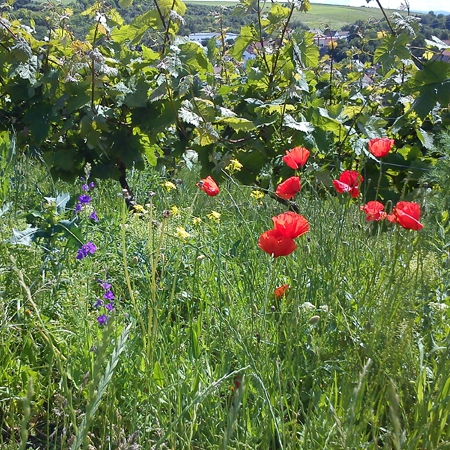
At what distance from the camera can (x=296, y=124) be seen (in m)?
2.73

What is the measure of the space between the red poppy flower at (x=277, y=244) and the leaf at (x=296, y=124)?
1.38m

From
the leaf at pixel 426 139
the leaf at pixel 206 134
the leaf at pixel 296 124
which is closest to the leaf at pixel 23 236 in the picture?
the leaf at pixel 206 134

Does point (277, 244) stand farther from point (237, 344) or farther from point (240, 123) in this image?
point (240, 123)

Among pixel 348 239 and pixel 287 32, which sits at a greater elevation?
pixel 287 32

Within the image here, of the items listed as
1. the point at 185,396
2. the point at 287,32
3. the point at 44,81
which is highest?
the point at 287,32

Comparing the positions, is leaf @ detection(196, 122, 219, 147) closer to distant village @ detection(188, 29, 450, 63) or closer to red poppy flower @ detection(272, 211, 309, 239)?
distant village @ detection(188, 29, 450, 63)

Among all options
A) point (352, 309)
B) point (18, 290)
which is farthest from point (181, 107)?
point (352, 309)

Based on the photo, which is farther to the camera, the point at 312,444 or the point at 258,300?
the point at 258,300

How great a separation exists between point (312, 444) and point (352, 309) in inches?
22.8

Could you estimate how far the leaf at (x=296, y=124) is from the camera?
267cm

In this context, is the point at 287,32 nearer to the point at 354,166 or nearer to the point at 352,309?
the point at 354,166

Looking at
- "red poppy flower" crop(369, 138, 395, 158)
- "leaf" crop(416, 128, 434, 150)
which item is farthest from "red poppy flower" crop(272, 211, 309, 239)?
"leaf" crop(416, 128, 434, 150)

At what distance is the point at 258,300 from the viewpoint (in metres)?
1.69

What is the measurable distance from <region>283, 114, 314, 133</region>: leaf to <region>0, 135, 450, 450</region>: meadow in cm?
65
